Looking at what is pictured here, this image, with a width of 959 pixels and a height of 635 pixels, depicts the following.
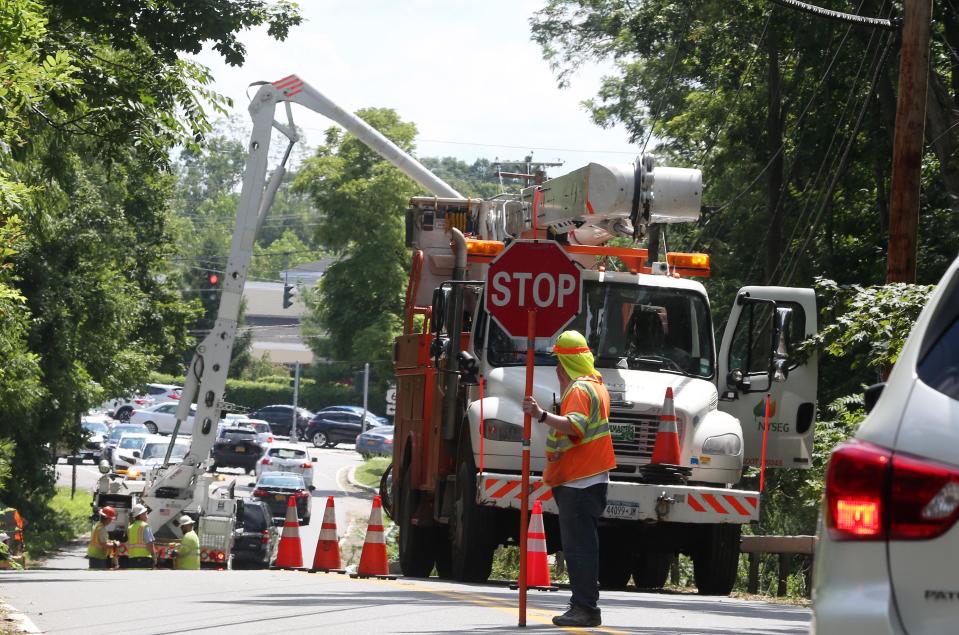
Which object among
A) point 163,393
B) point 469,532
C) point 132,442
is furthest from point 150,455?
point 163,393

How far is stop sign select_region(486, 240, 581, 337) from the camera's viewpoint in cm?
1081

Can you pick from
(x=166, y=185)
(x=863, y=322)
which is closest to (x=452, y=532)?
(x=863, y=322)

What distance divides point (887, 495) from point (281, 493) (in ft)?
128

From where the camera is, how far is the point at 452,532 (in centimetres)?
1572

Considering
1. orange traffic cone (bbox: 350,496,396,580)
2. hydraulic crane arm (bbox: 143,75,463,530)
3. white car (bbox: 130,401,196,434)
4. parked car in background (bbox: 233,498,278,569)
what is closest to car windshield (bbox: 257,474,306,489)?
parked car in background (bbox: 233,498,278,569)

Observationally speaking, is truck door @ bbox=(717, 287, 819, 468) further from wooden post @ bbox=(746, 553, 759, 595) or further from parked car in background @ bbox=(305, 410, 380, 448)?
parked car in background @ bbox=(305, 410, 380, 448)

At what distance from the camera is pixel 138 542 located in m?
25.0

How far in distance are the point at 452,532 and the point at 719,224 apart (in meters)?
21.3

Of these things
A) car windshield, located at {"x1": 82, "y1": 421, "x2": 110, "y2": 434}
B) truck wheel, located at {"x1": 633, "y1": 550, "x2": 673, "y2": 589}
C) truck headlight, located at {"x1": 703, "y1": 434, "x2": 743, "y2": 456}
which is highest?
truck headlight, located at {"x1": 703, "y1": 434, "x2": 743, "y2": 456}

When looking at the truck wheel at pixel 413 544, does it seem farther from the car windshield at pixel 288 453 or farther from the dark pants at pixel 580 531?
the car windshield at pixel 288 453

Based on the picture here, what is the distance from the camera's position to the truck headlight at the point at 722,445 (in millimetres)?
14641

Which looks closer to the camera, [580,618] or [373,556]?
[580,618]

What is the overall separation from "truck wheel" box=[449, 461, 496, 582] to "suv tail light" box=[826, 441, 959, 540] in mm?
10536

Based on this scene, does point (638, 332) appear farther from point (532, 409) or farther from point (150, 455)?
point (150, 455)
